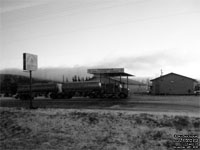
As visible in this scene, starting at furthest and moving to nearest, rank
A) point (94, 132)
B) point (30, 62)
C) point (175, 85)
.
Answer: point (175, 85), point (30, 62), point (94, 132)

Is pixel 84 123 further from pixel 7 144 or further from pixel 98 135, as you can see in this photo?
pixel 7 144

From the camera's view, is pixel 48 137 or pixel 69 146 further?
pixel 48 137

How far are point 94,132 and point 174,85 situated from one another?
36.1 meters

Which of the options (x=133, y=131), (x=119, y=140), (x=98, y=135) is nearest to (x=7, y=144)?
(x=98, y=135)

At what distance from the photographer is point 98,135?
7039 millimetres

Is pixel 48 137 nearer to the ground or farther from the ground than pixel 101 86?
nearer to the ground

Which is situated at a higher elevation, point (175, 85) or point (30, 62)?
point (30, 62)

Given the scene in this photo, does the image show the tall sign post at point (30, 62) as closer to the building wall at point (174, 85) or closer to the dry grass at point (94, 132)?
the dry grass at point (94, 132)

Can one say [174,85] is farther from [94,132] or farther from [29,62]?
[94,132]

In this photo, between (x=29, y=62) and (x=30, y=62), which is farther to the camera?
(x=30, y=62)

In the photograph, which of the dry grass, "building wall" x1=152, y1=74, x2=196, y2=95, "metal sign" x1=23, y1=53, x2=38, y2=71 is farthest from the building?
"metal sign" x1=23, y1=53, x2=38, y2=71

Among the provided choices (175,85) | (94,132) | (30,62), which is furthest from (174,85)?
(94,132)

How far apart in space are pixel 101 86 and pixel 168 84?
64.3 feet

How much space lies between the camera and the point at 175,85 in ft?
127
